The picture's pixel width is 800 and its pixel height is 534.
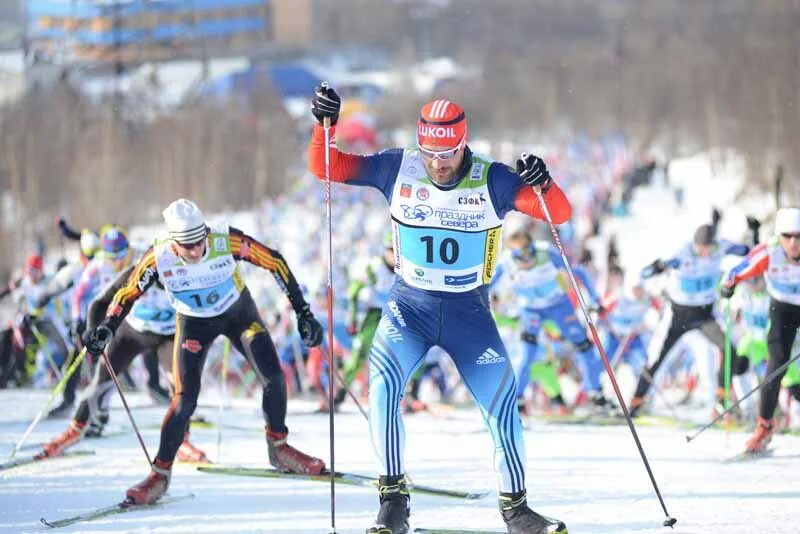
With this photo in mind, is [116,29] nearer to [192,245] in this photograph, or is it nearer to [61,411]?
[61,411]

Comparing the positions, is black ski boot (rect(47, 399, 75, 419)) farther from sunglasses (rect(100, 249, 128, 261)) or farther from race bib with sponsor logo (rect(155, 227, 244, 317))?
race bib with sponsor logo (rect(155, 227, 244, 317))

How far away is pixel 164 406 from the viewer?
491 inches

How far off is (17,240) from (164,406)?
1229 inches

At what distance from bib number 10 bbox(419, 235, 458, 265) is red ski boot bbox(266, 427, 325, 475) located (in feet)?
6.83

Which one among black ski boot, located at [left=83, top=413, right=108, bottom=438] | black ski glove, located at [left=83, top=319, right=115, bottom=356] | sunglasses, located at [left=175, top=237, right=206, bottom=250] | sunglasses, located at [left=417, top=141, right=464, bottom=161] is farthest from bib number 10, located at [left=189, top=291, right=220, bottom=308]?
black ski boot, located at [left=83, top=413, right=108, bottom=438]

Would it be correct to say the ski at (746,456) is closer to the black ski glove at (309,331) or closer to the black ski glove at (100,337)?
the black ski glove at (309,331)

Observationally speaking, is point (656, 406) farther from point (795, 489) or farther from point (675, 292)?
point (795, 489)

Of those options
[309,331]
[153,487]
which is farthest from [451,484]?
[153,487]

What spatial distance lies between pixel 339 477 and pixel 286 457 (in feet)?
1.18

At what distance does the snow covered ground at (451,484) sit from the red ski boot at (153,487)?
0.35 ft

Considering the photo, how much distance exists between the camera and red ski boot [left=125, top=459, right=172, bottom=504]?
7.19 metres

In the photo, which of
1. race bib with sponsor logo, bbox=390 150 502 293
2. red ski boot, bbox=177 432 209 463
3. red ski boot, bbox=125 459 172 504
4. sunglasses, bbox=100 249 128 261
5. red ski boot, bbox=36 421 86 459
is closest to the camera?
race bib with sponsor logo, bbox=390 150 502 293

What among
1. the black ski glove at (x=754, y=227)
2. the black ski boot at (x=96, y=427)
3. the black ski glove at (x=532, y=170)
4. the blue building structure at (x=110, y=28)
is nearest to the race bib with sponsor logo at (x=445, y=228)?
the black ski glove at (x=532, y=170)

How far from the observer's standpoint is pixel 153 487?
23.7 feet
